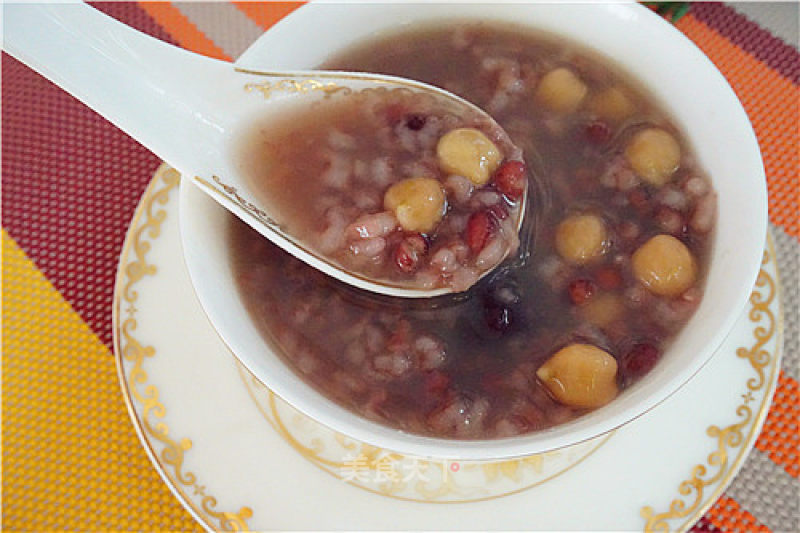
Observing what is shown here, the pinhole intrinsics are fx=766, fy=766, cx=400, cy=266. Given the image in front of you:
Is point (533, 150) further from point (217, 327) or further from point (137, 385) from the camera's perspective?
point (137, 385)

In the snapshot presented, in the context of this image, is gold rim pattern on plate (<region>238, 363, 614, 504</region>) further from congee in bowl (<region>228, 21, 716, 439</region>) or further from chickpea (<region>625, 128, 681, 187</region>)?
chickpea (<region>625, 128, 681, 187</region>)

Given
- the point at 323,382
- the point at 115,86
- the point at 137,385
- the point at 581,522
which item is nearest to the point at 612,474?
the point at 581,522

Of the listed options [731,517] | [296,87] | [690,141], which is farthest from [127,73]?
A: [731,517]

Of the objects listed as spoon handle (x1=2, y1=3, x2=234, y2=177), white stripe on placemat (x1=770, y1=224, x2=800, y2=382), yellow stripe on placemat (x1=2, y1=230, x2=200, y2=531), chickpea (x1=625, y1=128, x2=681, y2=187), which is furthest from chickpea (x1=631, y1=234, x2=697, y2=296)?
yellow stripe on placemat (x1=2, y1=230, x2=200, y2=531)

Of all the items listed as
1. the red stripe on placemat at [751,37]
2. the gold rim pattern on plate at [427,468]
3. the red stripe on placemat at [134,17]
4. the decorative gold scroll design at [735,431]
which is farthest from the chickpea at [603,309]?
the red stripe on placemat at [134,17]

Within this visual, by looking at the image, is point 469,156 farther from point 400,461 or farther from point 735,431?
point 735,431

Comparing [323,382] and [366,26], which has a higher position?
[366,26]

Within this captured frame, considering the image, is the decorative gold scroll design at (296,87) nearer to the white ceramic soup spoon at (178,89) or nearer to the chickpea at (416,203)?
the white ceramic soup spoon at (178,89)
